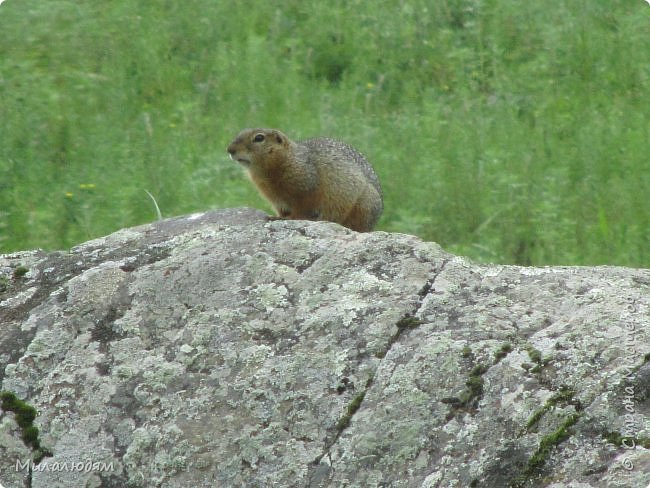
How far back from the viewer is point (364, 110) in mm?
8602

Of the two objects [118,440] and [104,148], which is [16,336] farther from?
[104,148]

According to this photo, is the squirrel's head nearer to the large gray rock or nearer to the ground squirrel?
the ground squirrel

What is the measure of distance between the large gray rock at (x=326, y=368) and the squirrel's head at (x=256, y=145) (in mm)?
2131

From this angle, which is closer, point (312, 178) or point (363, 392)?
point (363, 392)

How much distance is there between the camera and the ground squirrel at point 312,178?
5367mm

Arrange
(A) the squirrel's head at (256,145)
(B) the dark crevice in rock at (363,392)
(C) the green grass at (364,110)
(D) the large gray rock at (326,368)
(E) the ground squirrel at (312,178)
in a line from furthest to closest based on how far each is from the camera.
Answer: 1. (C) the green grass at (364,110)
2. (A) the squirrel's head at (256,145)
3. (E) the ground squirrel at (312,178)
4. (B) the dark crevice in rock at (363,392)
5. (D) the large gray rock at (326,368)

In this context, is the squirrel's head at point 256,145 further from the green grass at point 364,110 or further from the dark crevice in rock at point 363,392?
the dark crevice in rock at point 363,392

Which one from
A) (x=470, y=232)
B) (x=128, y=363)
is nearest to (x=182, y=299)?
(x=128, y=363)

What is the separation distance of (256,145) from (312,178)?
1.32ft

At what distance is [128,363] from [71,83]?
5.97 m

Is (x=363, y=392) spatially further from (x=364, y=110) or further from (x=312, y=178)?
(x=364, y=110)

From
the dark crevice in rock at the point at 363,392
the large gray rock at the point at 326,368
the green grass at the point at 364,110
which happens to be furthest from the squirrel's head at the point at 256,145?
the dark crevice in rock at the point at 363,392

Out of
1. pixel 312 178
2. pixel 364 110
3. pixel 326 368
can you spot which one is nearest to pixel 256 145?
pixel 312 178

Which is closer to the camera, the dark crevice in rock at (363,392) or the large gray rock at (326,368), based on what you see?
the large gray rock at (326,368)
